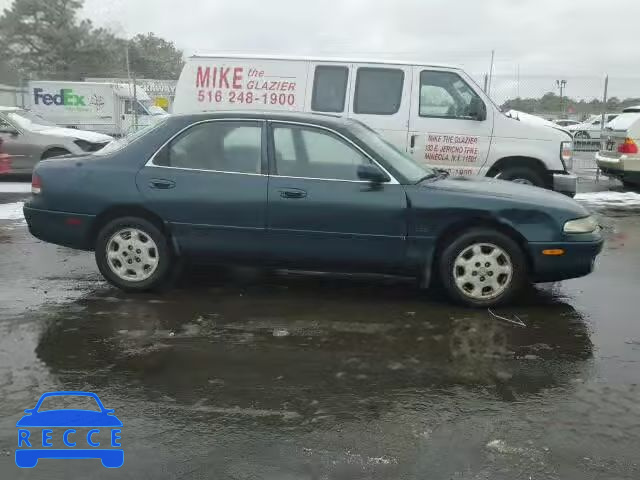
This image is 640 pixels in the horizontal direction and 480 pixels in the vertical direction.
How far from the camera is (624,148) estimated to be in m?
12.4

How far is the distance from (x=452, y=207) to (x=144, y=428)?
2.99m

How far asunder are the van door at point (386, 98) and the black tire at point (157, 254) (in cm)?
420

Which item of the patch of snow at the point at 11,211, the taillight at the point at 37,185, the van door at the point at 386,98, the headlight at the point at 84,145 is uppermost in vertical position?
the van door at the point at 386,98

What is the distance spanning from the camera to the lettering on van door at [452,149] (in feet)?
29.0

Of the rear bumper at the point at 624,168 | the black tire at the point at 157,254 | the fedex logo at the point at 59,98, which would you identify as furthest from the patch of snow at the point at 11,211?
the fedex logo at the point at 59,98

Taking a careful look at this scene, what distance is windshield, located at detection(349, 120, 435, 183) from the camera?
215 inches

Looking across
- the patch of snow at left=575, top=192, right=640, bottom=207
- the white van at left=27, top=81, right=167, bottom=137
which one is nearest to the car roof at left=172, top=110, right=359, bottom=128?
the patch of snow at left=575, top=192, right=640, bottom=207

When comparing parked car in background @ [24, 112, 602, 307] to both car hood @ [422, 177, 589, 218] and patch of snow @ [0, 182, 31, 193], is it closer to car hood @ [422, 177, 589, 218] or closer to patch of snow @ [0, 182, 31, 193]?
car hood @ [422, 177, 589, 218]

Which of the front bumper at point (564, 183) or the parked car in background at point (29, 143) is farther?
the parked car in background at point (29, 143)

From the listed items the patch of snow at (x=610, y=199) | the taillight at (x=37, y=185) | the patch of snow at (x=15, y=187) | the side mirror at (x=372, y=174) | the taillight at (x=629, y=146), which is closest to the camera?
the side mirror at (x=372, y=174)

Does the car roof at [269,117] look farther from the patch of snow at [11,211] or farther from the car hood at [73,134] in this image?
the car hood at [73,134]

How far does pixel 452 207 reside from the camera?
→ 521cm

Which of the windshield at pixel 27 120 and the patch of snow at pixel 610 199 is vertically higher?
the windshield at pixel 27 120

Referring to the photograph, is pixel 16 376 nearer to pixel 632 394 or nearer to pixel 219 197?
pixel 219 197
